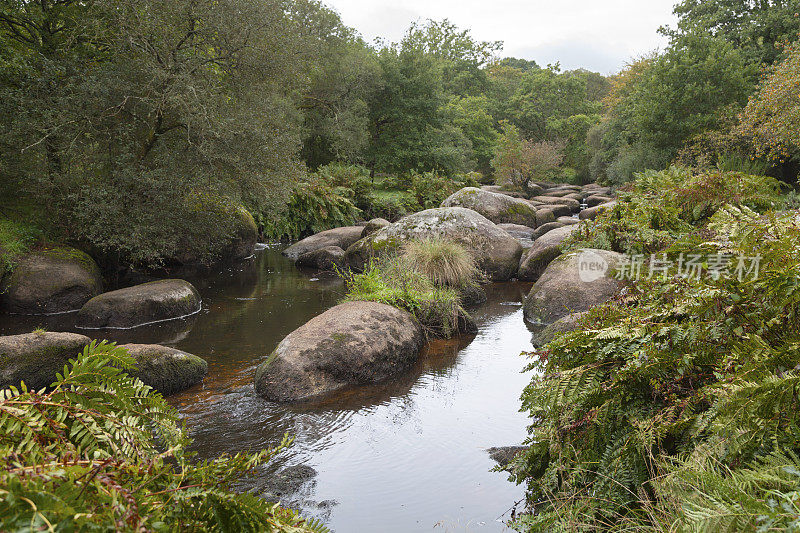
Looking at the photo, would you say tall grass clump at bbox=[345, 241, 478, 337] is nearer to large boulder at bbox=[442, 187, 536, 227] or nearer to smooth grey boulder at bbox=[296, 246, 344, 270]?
smooth grey boulder at bbox=[296, 246, 344, 270]

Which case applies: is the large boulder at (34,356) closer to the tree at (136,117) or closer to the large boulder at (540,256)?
the tree at (136,117)

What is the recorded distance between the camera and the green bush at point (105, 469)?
69 centimetres

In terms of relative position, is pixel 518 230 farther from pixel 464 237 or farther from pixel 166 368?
pixel 166 368

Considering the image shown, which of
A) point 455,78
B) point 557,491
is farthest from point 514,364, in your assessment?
point 455,78

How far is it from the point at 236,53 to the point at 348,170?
42.5 feet

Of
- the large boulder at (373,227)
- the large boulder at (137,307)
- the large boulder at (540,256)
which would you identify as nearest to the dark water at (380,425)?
the large boulder at (137,307)

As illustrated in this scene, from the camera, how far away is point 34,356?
236 inches

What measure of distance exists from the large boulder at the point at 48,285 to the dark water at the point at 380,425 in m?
0.52

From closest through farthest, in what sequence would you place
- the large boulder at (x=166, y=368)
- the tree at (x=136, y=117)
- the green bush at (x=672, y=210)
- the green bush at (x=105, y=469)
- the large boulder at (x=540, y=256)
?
the green bush at (x=105, y=469) < the large boulder at (x=166, y=368) < the green bush at (x=672, y=210) < the tree at (x=136, y=117) < the large boulder at (x=540, y=256)

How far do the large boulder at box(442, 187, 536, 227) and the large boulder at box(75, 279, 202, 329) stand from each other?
414 inches

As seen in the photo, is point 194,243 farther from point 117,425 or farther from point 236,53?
point 117,425

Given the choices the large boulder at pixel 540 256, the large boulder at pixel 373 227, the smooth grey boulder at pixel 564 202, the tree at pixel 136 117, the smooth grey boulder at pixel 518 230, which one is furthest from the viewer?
the smooth grey boulder at pixel 564 202

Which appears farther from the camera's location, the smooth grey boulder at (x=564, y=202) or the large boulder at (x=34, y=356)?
the smooth grey boulder at (x=564, y=202)

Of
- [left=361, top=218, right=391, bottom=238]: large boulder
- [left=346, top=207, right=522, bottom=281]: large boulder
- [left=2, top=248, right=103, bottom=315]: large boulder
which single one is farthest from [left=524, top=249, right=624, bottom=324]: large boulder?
[left=2, top=248, right=103, bottom=315]: large boulder
